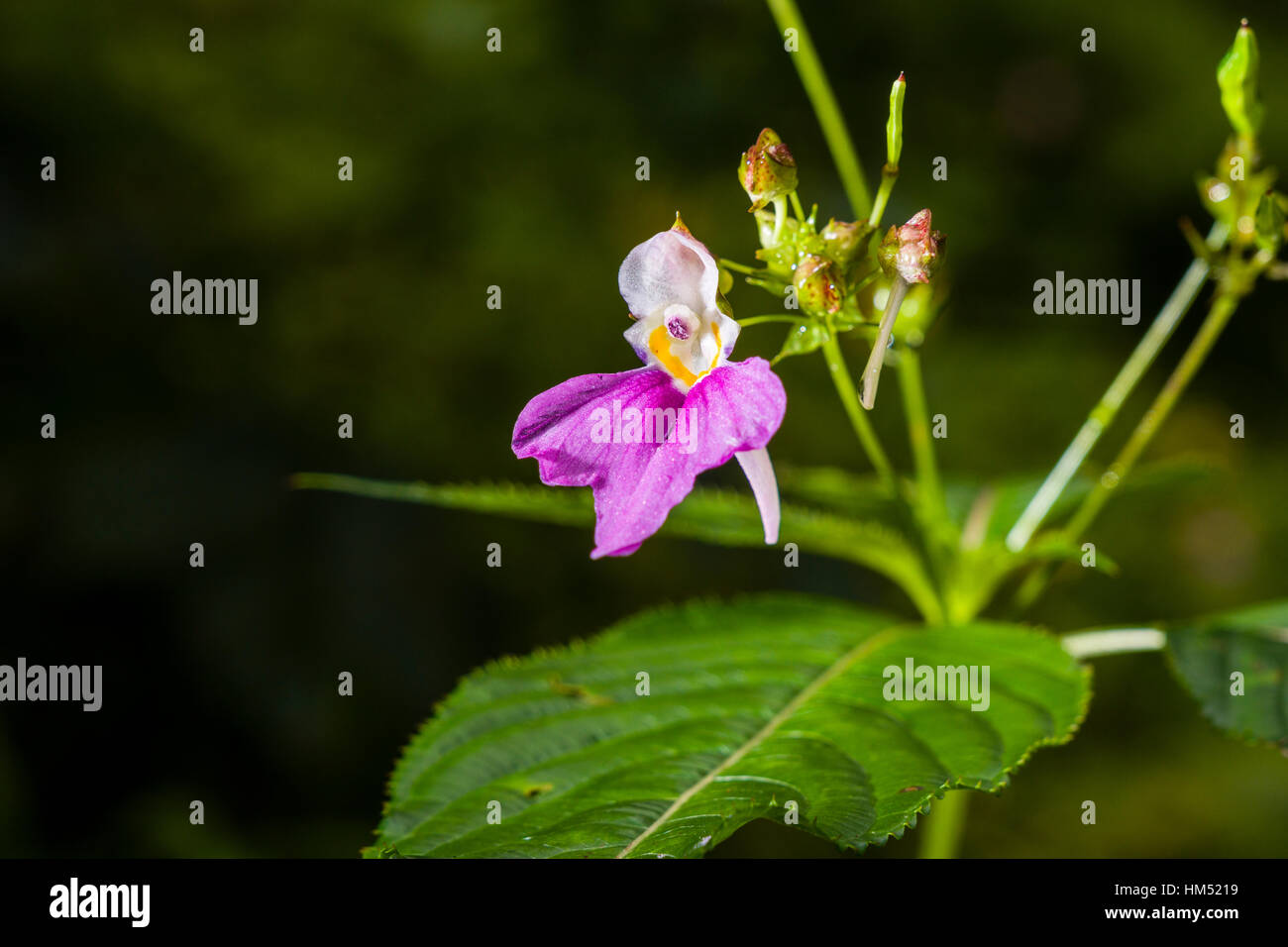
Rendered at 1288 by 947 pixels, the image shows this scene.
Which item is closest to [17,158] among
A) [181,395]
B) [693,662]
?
[181,395]

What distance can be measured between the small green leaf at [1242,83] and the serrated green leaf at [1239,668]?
643 millimetres

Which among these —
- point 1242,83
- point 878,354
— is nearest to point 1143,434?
point 1242,83

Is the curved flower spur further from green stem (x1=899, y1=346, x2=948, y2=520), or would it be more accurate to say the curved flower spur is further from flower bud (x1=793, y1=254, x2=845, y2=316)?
green stem (x1=899, y1=346, x2=948, y2=520)

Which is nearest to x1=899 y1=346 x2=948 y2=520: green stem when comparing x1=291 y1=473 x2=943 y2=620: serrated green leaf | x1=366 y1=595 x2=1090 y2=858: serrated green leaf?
x1=291 y1=473 x2=943 y2=620: serrated green leaf

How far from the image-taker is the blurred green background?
2.88 meters

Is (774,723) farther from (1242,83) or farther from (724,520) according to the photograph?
(1242,83)

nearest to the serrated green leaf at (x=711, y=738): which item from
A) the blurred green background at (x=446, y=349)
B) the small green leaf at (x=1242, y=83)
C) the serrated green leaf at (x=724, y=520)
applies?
the serrated green leaf at (x=724, y=520)

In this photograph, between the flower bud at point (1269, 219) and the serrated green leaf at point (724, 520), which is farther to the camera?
the serrated green leaf at point (724, 520)

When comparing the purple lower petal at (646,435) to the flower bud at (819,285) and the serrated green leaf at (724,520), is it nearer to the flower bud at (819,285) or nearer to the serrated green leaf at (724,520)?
the flower bud at (819,285)

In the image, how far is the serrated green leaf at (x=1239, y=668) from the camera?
1261 millimetres

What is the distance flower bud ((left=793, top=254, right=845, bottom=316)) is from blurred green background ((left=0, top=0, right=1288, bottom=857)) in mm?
2166

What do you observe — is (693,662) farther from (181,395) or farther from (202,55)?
(202,55)

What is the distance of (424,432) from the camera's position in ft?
10.6

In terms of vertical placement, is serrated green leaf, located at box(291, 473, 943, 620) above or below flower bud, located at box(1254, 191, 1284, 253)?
below
